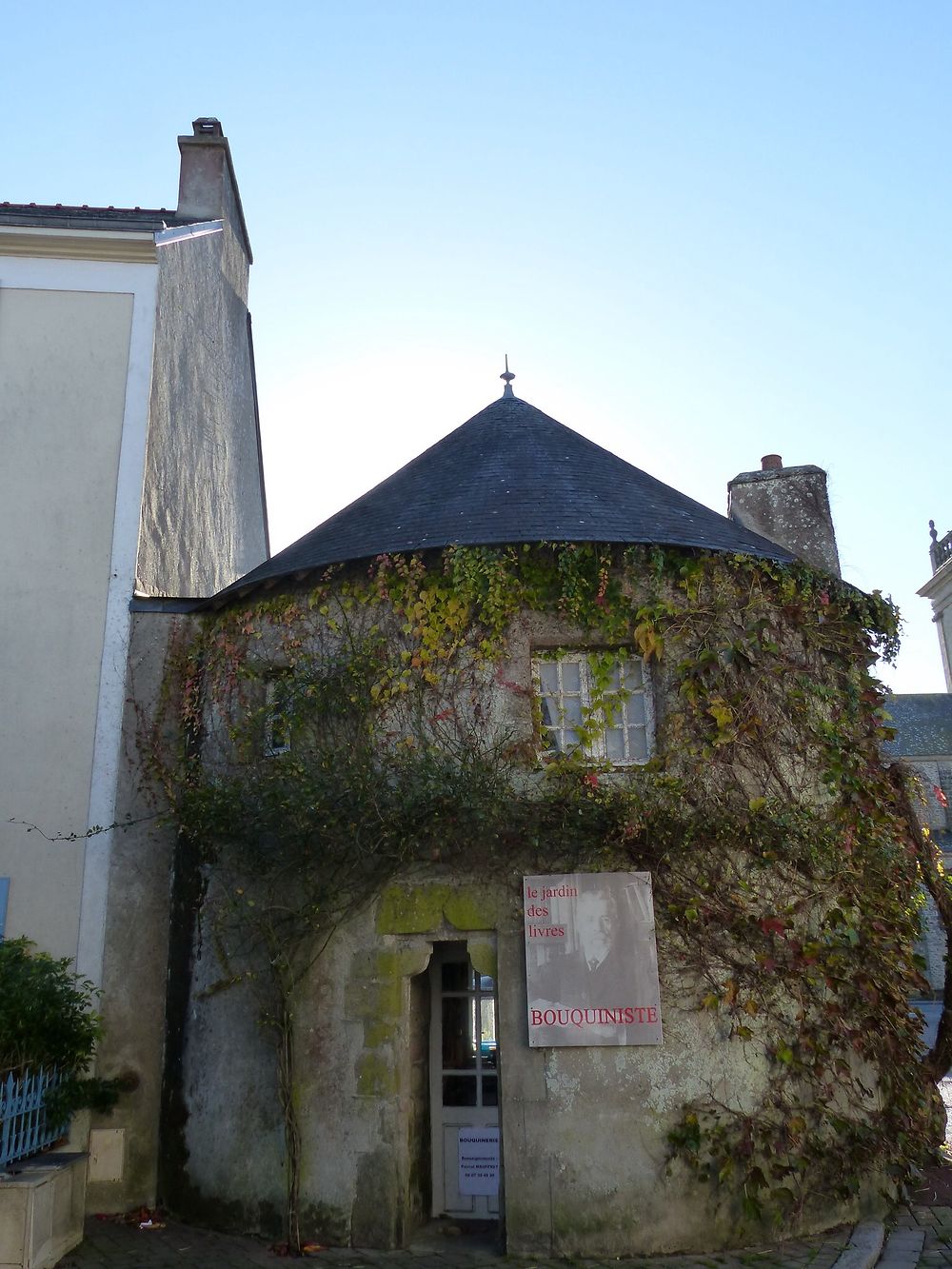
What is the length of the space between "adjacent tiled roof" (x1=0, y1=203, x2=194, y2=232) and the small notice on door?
9.03 meters

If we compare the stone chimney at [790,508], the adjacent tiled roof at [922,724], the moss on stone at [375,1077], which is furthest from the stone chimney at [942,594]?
the moss on stone at [375,1077]

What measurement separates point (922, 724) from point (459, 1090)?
29.9 metres

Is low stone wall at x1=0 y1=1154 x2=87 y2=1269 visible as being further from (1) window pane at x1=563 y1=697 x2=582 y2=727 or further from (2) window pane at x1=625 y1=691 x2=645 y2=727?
(2) window pane at x1=625 y1=691 x2=645 y2=727

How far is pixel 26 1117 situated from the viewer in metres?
7.11

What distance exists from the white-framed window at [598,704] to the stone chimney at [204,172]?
27.1 feet

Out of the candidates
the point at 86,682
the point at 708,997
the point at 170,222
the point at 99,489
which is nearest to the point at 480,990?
the point at 708,997

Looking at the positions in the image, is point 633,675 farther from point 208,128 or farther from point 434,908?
point 208,128

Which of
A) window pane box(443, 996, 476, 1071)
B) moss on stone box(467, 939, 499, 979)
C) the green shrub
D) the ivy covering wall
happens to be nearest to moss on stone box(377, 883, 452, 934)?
the ivy covering wall

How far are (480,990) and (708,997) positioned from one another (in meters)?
2.11

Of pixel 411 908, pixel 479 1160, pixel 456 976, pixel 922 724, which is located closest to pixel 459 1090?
pixel 479 1160

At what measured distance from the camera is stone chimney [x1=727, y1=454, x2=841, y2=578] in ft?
36.0

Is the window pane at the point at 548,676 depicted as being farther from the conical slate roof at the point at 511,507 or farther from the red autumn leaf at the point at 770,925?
the red autumn leaf at the point at 770,925

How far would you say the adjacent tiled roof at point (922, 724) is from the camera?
3316cm

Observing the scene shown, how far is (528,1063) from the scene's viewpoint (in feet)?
23.0
